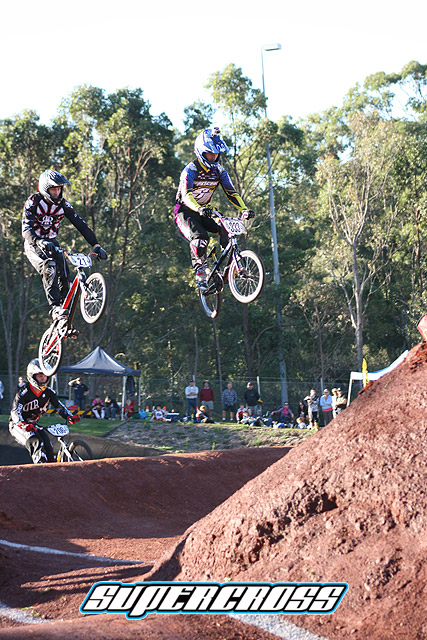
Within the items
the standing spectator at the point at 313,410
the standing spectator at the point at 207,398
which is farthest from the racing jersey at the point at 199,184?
the standing spectator at the point at 207,398

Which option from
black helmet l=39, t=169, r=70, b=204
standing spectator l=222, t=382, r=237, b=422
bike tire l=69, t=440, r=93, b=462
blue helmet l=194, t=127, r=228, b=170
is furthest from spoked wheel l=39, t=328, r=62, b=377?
standing spectator l=222, t=382, r=237, b=422

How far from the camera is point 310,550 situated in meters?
6.87

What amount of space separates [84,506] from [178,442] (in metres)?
9.89

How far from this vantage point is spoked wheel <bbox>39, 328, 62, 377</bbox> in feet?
41.5

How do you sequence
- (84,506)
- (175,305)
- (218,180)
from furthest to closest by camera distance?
(175,305), (84,506), (218,180)

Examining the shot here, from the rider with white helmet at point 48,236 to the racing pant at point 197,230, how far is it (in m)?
1.66

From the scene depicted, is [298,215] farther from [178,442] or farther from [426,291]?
[178,442]

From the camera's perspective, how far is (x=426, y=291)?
43.9m

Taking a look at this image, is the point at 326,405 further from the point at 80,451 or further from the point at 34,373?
the point at 34,373

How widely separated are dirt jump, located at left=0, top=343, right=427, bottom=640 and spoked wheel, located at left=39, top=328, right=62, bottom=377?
3487 millimetres

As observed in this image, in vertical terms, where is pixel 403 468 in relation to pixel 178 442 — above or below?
above

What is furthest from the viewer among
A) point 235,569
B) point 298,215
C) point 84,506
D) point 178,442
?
point 298,215

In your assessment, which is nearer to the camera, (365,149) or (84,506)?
(84,506)

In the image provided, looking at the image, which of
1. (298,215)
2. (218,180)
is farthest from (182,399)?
(298,215)
